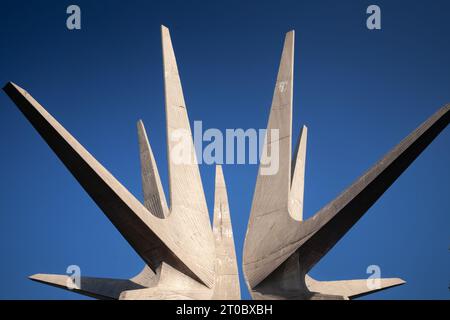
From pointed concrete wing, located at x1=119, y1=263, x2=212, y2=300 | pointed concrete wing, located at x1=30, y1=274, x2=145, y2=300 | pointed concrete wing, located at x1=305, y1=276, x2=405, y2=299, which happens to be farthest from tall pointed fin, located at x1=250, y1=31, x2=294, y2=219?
pointed concrete wing, located at x1=30, y1=274, x2=145, y2=300

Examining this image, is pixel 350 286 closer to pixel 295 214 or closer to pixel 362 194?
pixel 295 214

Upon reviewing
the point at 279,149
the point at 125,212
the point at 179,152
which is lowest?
the point at 125,212

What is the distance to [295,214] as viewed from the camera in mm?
16375

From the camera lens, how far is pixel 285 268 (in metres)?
14.3

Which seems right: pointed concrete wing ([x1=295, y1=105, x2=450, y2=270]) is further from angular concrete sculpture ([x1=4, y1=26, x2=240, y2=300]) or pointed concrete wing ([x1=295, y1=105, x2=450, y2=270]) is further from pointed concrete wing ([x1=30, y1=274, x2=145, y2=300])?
pointed concrete wing ([x1=30, y1=274, x2=145, y2=300])

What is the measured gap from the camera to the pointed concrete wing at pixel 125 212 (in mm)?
11180

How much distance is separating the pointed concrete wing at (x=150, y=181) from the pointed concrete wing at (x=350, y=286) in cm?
484

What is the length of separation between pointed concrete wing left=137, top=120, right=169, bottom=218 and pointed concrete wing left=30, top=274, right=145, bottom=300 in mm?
2754

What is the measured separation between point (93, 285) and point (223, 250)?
175 inches

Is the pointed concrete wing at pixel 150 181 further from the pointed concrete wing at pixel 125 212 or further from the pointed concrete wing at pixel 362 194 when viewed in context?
the pointed concrete wing at pixel 362 194

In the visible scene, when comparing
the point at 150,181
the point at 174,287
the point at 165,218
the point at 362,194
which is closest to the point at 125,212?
the point at 165,218

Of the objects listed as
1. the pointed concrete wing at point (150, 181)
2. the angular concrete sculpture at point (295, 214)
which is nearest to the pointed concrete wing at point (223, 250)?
the angular concrete sculpture at point (295, 214)

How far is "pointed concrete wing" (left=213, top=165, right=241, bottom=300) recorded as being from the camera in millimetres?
14289
